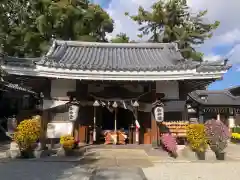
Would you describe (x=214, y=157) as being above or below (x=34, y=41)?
below

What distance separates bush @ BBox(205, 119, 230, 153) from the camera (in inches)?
374

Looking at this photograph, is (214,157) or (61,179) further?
(214,157)

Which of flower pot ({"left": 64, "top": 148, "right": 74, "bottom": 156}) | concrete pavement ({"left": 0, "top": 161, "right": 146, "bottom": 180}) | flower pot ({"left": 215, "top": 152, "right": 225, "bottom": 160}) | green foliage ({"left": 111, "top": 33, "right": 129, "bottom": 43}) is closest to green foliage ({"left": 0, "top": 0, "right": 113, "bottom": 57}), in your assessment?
green foliage ({"left": 111, "top": 33, "right": 129, "bottom": 43})

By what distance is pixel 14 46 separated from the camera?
1017 inches

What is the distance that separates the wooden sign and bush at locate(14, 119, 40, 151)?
2.62 metres

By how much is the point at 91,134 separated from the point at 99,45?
202 inches

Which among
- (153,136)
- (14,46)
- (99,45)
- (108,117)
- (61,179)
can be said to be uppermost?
(14,46)

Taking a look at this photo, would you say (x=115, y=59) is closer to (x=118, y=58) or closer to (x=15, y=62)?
(x=118, y=58)

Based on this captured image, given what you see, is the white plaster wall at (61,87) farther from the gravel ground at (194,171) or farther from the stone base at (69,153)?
the gravel ground at (194,171)

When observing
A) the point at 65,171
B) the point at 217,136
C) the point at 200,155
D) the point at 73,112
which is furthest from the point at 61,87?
the point at 217,136

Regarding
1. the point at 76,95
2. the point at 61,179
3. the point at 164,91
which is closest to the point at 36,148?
the point at 76,95

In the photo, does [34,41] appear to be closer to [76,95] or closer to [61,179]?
[76,95]

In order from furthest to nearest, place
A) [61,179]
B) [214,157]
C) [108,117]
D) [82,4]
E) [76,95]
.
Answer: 1. [82,4]
2. [108,117]
3. [76,95]
4. [214,157]
5. [61,179]

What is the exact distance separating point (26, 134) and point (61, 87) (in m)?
3.26
